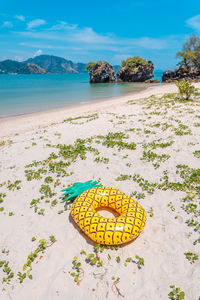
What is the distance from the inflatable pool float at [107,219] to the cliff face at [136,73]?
277 ft

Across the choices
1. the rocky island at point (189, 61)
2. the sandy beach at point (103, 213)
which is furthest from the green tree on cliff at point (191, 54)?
the sandy beach at point (103, 213)

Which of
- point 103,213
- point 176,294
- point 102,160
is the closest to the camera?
point 176,294

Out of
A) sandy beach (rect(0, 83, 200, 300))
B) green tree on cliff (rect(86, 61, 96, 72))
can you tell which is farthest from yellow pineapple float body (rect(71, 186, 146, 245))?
green tree on cliff (rect(86, 61, 96, 72))

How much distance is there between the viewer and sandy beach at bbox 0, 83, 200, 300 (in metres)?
3.75

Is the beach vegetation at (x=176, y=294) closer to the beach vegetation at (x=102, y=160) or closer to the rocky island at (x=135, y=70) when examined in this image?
the beach vegetation at (x=102, y=160)

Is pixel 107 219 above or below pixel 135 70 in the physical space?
below

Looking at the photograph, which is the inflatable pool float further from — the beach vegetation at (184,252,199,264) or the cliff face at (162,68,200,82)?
the cliff face at (162,68,200,82)

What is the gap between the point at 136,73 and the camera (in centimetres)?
8112

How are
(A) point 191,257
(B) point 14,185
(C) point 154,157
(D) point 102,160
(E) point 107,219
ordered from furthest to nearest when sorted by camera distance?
(D) point 102,160
(C) point 154,157
(B) point 14,185
(E) point 107,219
(A) point 191,257

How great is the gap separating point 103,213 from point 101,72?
263 ft

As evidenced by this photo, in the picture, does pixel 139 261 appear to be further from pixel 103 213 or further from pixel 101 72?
pixel 101 72

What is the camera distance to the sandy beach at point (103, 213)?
3746 mm

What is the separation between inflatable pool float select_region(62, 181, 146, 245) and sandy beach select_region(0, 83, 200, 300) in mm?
290

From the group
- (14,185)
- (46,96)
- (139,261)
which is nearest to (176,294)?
(139,261)
